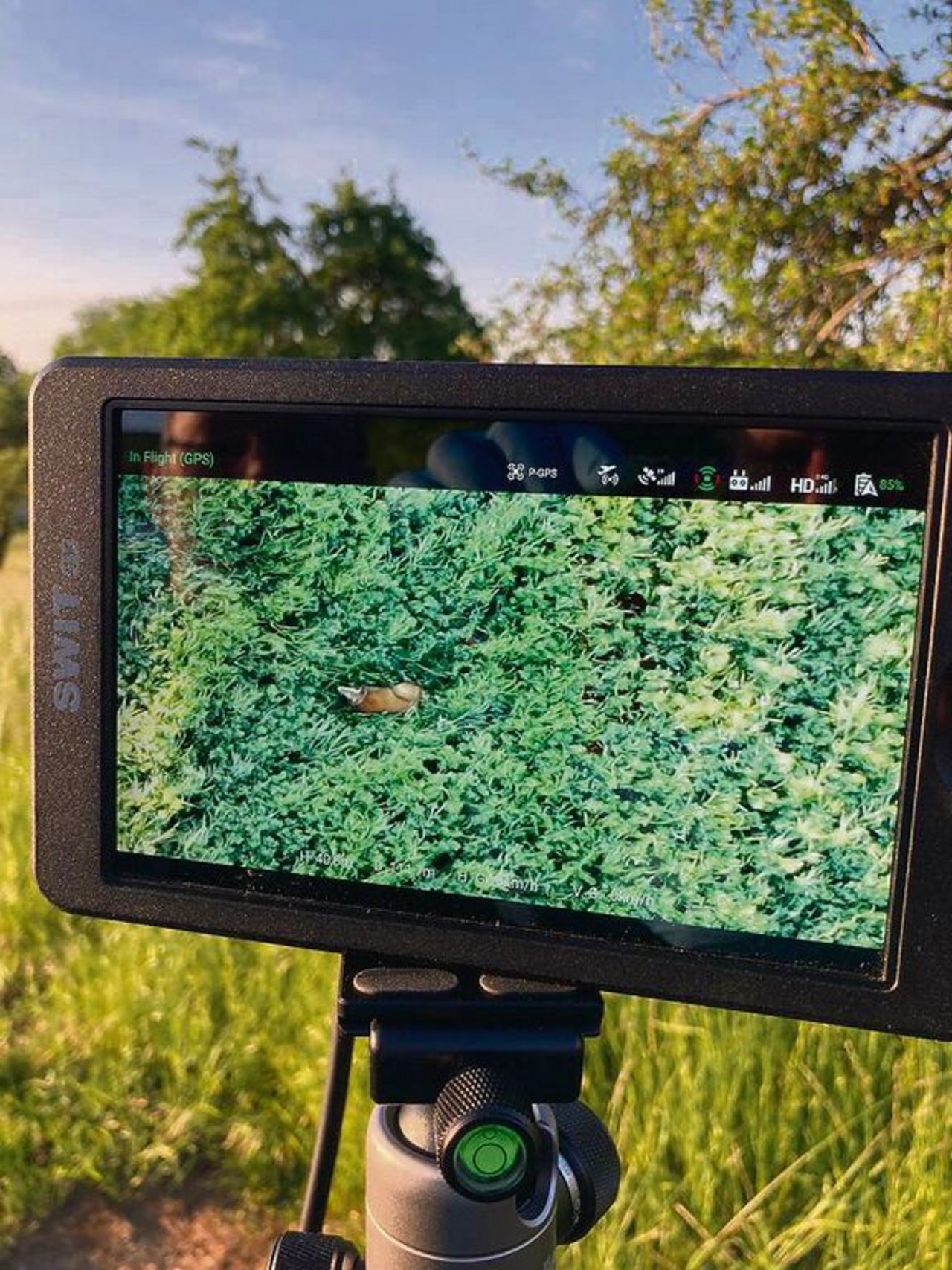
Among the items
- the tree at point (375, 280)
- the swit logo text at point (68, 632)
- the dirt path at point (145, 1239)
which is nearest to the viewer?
the swit logo text at point (68, 632)

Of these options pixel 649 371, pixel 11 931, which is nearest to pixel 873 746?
pixel 649 371

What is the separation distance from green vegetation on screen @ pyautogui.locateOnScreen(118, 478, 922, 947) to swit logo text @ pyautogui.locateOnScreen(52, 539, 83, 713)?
4cm

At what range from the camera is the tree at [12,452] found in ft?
48.8

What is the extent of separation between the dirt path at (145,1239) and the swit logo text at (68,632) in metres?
1.75

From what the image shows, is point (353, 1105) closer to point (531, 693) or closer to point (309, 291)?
point (531, 693)

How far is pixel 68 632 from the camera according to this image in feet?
3.42

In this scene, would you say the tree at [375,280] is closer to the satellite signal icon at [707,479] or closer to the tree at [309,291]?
the tree at [309,291]

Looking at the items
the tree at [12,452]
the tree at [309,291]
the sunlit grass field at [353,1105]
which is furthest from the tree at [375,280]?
the sunlit grass field at [353,1105]

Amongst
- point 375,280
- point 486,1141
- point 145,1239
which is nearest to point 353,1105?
point 145,1239

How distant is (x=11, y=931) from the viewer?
3.20 m

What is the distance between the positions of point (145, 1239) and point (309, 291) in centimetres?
1795

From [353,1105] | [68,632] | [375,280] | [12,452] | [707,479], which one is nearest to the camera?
[707,479]

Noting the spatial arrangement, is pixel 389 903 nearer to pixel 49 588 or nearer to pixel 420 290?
pixel 49 588

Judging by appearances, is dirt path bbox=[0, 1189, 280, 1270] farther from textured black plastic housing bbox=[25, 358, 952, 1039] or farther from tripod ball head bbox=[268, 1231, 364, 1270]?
textured black plastic housing bbox=[25, 358, 952, 1039]
